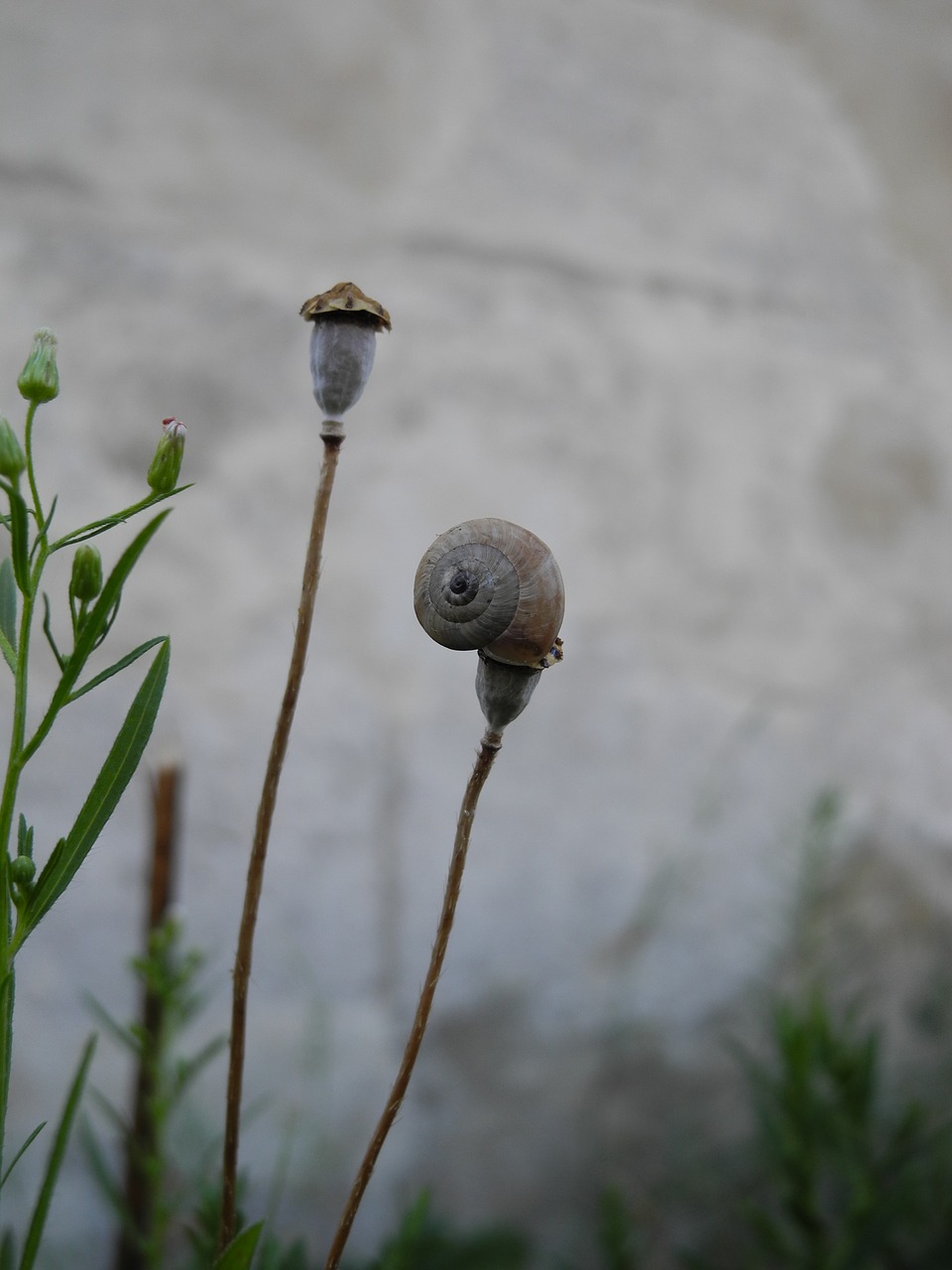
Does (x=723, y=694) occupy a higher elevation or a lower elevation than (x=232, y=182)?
lower

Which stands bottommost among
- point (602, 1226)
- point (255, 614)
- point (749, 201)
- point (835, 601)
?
point (602, 1226)

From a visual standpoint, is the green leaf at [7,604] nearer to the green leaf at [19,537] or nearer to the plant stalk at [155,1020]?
the green leaf at [19,537]

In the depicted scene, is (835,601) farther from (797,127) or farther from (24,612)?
(24,612)

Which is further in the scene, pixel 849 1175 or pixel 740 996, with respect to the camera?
pixel 740 996

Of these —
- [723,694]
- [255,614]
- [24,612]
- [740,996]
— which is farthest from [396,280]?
[24,612]

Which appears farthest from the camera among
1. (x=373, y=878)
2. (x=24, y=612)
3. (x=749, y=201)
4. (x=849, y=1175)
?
(x=749, y=201)

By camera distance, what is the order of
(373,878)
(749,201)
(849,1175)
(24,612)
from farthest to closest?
(749,201), (373,878), (849,1175), (24,612)

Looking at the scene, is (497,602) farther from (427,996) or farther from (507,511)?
(507,511)
